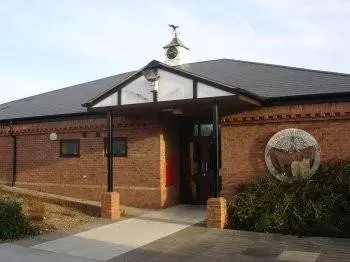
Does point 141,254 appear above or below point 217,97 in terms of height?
below

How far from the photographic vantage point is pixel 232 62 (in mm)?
16766

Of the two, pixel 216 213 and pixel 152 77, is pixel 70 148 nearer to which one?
pixel 152 77

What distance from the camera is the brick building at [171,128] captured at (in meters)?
11.6

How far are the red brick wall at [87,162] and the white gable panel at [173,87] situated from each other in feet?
9.37

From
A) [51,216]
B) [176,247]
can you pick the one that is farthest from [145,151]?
[176,247]

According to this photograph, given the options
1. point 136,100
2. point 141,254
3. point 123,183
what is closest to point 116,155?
point 123,183

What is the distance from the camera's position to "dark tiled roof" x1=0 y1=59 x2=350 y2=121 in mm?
12138

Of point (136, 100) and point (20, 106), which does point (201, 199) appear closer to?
point (136, 100)

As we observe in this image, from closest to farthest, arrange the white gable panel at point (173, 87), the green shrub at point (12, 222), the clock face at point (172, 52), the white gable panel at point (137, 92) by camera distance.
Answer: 1. the green shrub at point (12, 222)
2. the white gable panel at point (173, 87)
3. the white gable panel at point (137, 92)
4. the clock face at point (172, 52)

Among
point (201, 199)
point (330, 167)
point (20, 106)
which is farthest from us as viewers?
point (20, 106)

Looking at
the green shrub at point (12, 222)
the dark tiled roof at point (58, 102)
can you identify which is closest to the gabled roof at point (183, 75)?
the dark tiled roof at point (58, 102)

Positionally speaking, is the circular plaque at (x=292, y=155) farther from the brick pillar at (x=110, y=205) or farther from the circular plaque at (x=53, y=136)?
the circular plaque at (x=53, y=136)

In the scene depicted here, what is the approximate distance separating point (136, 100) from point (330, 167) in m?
5.30

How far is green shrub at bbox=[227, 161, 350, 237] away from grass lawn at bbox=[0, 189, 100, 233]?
4032mm
